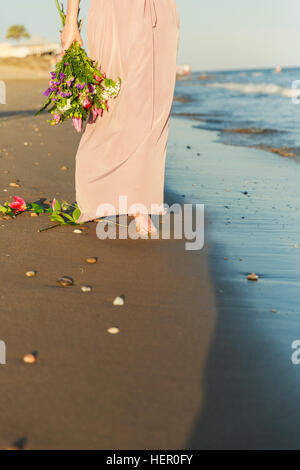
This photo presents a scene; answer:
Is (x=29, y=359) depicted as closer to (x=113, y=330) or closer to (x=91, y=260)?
(x=113, y=330)

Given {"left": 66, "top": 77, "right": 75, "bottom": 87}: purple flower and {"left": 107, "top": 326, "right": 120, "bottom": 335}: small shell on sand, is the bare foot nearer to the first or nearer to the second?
{"left": 66, "top": 77, "right": 75, "bottom": 87}: purple flower

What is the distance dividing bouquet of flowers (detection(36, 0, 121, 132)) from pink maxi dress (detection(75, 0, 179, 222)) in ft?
0.30

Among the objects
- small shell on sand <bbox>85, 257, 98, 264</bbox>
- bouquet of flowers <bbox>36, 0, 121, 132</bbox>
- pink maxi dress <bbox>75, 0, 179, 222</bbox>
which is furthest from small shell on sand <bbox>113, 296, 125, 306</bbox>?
bouquet of flowers <bbox>36, 0, 121, 132</bbox>

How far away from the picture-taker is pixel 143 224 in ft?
13.4

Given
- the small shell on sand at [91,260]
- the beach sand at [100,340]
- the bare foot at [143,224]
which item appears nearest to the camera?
the beach sand at [100,340]

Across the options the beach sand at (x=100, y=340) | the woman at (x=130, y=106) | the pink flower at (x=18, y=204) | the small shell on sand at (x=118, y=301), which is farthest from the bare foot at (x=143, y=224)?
the small shell on sand at (x=118, y=301)

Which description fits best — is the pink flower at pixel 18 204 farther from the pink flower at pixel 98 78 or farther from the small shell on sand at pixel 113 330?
the small shell on sand at pixel 113 330

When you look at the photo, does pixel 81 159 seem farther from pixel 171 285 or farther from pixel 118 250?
pixel 171 285

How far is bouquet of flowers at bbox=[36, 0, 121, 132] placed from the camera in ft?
12.1

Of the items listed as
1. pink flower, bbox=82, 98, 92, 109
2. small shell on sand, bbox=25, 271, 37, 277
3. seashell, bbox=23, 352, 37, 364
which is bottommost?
small shell on sand, bbox=25, 271, 37, 277

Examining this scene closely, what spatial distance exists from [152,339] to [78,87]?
6.34 ft

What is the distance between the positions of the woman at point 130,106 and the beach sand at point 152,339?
0.34 m

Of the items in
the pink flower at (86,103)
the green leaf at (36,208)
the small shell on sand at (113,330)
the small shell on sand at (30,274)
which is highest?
the pink flower at (86,103)

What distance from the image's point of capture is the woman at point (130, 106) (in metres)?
3.72
